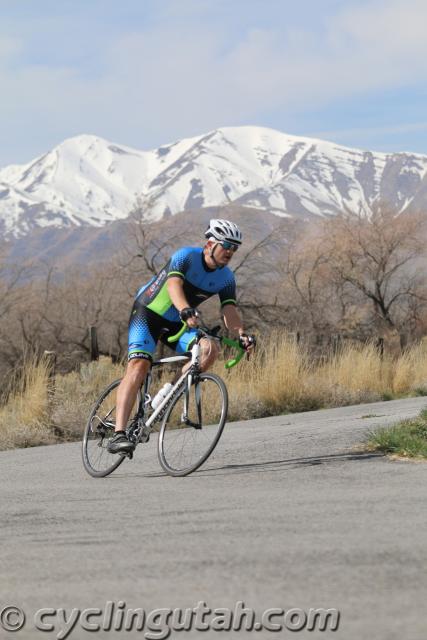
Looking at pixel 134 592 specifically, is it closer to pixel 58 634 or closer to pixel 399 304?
pixel 58 634

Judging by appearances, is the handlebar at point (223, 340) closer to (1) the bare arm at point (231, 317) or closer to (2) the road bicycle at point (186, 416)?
(2) the road bicycle at point (186, 416)

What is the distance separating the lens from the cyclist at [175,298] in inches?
301

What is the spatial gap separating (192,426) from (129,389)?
0.57 m

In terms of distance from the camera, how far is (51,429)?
12969mm

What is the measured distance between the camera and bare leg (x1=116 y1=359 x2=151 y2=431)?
7.77 m

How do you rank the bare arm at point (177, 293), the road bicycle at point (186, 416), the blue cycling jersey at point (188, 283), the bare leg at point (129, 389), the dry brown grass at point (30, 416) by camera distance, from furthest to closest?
the dry brown grass at point (30, 416), the bare leg at point (129, 389), the blue cycling jersey at point (188, 283), the road bicycle at point (186, 416), the bare arm at point (177, 293)

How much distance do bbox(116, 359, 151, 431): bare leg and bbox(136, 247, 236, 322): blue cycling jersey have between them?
0.43 meters

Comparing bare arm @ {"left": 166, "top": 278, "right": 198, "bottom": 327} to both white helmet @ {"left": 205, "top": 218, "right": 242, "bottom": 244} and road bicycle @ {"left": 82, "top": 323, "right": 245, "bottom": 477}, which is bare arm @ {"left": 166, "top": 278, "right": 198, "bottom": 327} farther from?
white helmet @ {"left": 205, "top": 218, "right": 242, "bottom": 244}

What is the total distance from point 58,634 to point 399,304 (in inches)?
1544

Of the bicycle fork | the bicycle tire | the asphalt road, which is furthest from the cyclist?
the asphalt road

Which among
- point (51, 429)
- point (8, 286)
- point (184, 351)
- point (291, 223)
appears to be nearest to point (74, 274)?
point (8, 286)

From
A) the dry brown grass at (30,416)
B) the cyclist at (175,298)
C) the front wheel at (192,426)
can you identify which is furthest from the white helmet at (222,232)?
the dry brown grass at (30,416)

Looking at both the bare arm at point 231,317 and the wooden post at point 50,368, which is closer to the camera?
the bare arm at point 231,317

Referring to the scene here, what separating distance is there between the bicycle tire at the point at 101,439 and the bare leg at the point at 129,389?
0.82ft
